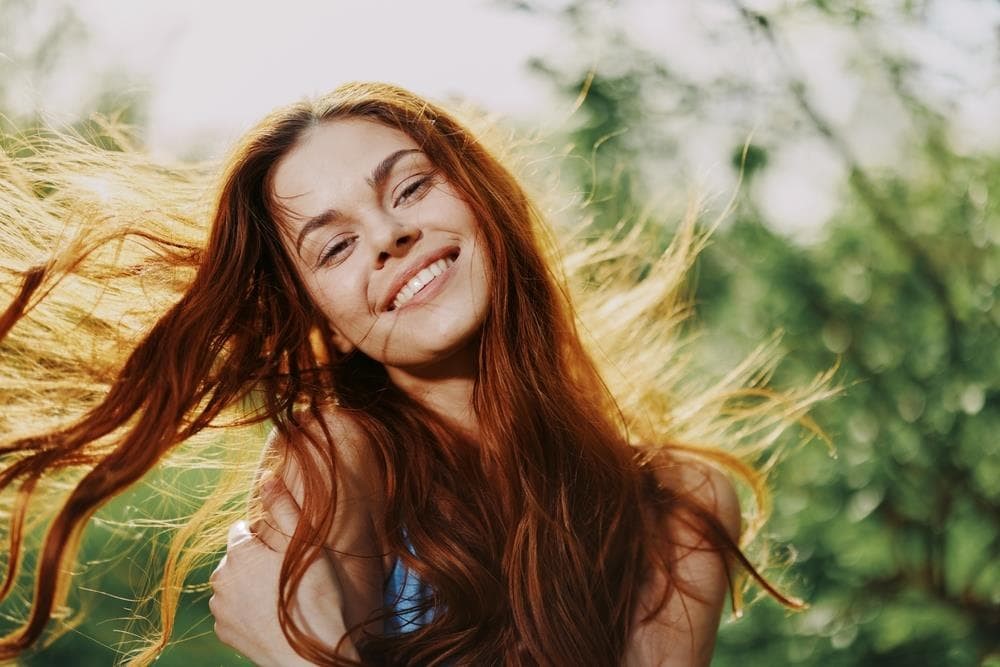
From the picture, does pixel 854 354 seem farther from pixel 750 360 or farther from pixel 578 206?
pixel 578 206

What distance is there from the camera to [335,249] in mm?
1907

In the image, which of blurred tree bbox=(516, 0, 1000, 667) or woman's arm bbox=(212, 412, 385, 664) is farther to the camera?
blurred tree bbox=(516, 0, 1000, 667)

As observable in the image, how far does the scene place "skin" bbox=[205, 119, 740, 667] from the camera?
1795 mm

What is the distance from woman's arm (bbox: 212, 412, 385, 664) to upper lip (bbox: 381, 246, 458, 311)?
0.23m

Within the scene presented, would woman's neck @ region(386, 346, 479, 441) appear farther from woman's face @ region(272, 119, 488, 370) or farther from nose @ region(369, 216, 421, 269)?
nose @ region(369, 216, 421, 269)

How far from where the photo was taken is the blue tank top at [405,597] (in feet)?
6.19

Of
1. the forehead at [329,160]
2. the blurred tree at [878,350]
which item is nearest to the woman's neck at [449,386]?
the forehead at [329,160]

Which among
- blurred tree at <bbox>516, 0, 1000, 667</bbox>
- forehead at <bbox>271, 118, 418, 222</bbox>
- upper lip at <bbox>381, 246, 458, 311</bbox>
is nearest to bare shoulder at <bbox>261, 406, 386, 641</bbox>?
upper lip at <bbox>381, 246, 458, 311</bbox>

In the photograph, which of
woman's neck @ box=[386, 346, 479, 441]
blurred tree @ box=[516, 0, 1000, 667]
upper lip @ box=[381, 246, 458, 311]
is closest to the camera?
upper lip @ box=[381, 246, 458, 311]

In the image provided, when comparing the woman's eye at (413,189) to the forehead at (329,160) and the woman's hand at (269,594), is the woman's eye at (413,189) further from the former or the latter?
the woman's hand at (269,594)

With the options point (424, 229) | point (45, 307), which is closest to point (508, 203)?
point (424, 229)

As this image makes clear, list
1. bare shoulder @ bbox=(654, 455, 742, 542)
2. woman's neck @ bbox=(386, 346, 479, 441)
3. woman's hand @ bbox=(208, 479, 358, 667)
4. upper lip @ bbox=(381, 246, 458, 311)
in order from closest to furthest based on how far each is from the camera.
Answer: woman's hand @ bbox=(208, 479, 358, 667), upper lip @ bbox=(381, 246, 458, 311), woman's neck @ bbox=(386, 346, 479, 441), bare shoulder @ bbox=(654, 455, 742, 542)

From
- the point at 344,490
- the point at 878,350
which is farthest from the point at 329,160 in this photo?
the point at 878,350

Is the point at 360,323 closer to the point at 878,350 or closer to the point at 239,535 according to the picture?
the point at 239,535
